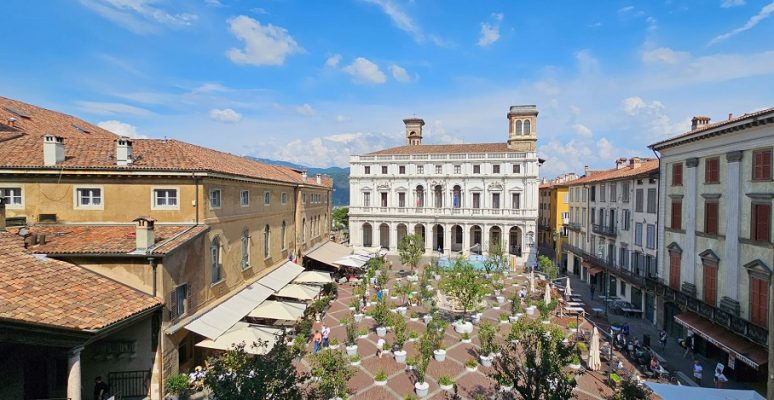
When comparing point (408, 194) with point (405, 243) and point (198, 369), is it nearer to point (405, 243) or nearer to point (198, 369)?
point (405, 243)

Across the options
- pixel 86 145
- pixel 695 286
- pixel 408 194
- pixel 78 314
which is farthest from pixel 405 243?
pixel 78 314

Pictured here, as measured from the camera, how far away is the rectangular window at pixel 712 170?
18.8 metres

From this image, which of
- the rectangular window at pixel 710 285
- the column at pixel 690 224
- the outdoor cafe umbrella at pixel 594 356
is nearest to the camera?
the outdoor cafe umbrella at pixel 594 356

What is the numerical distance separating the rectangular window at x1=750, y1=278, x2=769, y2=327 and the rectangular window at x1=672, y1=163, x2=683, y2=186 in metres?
7.56

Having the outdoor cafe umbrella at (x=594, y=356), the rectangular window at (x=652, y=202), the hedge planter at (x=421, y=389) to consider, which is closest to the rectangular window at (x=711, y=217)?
the rectangular window at (x=652, y=202)

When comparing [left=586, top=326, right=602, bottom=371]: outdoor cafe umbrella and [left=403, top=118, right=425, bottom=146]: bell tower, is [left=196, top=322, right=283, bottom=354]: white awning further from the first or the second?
[left=403, top=118, right=425, bottom=146]: bell tower

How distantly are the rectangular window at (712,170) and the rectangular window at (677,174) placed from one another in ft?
7.63

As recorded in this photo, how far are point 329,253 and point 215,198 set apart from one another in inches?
811

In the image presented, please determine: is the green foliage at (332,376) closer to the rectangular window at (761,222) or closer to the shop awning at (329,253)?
the rectangular window at (761,222)

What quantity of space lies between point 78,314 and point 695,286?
27.3 metres

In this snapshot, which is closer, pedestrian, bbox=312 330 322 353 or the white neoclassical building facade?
pedestrian, bbox=312 330 322 353

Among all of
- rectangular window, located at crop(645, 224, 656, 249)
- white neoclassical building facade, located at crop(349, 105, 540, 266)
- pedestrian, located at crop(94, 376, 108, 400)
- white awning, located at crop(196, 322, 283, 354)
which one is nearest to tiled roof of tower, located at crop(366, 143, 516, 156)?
white neoclassical building facade, located at crop(349, 105, 540, 266)

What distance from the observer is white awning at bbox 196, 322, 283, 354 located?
15672mm

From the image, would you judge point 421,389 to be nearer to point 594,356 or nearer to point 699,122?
point 594,356
